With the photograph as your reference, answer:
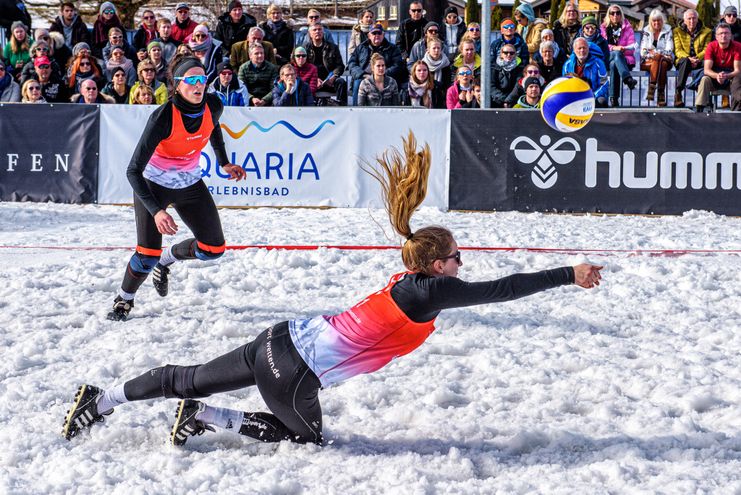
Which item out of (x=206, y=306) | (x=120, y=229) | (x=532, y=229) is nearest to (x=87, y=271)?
(x=206, y=306)

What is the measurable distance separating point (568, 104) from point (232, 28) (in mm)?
6401

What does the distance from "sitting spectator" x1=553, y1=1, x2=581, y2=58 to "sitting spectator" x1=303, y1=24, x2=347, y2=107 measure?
11.2ft

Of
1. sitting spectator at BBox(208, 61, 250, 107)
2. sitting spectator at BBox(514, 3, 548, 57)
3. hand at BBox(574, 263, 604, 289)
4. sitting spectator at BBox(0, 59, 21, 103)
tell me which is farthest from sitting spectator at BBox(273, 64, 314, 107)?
hand at BBox(574, 263, 604, 289)

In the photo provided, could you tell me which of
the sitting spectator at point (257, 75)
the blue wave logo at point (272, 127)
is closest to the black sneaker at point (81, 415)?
the blue wave logo at point (272, 127)

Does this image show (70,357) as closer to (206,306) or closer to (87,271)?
(206,306)

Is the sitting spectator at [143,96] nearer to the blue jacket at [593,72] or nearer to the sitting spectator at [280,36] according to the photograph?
the sitting spectator at [280,36]

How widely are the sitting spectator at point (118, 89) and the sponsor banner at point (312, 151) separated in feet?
6.99

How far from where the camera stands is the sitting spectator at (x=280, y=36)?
14.7 m

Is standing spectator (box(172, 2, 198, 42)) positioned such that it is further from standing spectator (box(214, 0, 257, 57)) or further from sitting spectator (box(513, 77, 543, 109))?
sitting spectator (box(513, 77, 543, 109))

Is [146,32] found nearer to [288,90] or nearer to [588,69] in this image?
[288,90]

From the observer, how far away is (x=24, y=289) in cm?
731

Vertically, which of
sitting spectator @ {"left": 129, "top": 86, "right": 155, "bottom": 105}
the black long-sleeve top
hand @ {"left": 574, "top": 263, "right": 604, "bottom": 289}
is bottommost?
hand @ {"left": 574, "top": 263, "right": 604, "bottom": 289}

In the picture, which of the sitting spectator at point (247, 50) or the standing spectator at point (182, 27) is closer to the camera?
the sitting spectator at point (247, 50)

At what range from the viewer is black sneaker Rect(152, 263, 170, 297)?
685 centimetres
